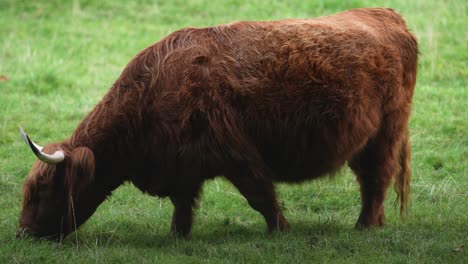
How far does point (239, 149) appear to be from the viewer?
19.4 feet

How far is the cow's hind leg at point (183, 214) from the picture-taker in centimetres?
638

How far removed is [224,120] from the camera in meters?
5.84

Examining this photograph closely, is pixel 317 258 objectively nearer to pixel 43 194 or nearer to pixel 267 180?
pixel 267 180

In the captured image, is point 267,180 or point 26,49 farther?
point 26,49

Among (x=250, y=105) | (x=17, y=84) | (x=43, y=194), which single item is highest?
(x=250, y=105)

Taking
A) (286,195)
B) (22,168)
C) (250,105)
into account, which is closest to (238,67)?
(250,105)

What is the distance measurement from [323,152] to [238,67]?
875 millimetres

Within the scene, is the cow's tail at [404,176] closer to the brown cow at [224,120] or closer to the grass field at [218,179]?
the grass field at [218,179]

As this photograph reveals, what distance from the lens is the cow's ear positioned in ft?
18.9

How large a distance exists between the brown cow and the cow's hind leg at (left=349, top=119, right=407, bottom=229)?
0.26 m

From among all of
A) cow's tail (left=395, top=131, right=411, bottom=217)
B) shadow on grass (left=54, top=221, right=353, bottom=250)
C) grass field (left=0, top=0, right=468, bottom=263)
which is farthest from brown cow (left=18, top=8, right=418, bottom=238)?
cow's tail (left=395, top=131, right=411, bottom=217)

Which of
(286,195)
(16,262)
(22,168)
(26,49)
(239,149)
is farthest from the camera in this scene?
(26,49)

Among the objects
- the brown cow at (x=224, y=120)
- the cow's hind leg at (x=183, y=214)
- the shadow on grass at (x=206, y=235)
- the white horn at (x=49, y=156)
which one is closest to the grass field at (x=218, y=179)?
the shadow on grass at (x=206, y=235)

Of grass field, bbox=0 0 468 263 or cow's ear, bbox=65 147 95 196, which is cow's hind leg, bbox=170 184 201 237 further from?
cow's ear, bbox=65 147 95 196
